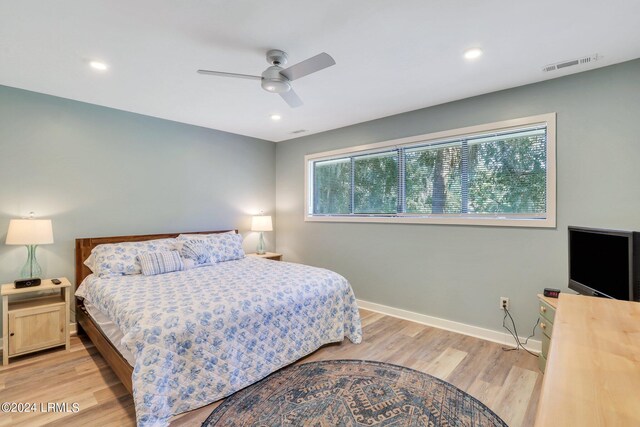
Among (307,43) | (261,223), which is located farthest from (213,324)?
(261,223)

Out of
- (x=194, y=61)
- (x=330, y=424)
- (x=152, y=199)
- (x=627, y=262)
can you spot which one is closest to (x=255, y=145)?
(x=152, y=199)

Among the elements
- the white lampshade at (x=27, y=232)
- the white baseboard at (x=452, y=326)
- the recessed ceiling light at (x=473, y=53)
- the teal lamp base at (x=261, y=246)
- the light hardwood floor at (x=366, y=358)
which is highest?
the recessed ceiling light at (x=473, y=53)

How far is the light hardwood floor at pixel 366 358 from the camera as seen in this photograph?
2037 millimetres

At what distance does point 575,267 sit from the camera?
2.36 metres

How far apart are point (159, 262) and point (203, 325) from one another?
4.96 feet

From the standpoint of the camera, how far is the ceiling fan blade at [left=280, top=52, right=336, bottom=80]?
196cm

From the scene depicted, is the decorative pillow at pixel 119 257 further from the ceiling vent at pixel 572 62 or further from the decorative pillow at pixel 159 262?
the ceiling vent at pixel 572 62

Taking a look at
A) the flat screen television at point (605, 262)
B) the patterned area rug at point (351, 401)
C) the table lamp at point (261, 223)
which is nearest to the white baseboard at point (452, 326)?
the flat screen television at point (605, 262)

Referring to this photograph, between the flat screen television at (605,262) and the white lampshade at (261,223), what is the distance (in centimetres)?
362

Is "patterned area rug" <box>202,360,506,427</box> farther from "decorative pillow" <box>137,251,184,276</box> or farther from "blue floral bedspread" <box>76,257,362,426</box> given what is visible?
"decorative pillow" <box>137,251,184,276</box>

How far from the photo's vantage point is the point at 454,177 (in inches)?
137

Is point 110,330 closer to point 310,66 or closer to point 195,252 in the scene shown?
point 195,252

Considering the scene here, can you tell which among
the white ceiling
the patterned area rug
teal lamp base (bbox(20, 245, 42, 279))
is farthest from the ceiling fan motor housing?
teal lamp base (bbox(20, 245, 42, 279))

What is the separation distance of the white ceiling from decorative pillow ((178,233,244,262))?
5.39 feet
